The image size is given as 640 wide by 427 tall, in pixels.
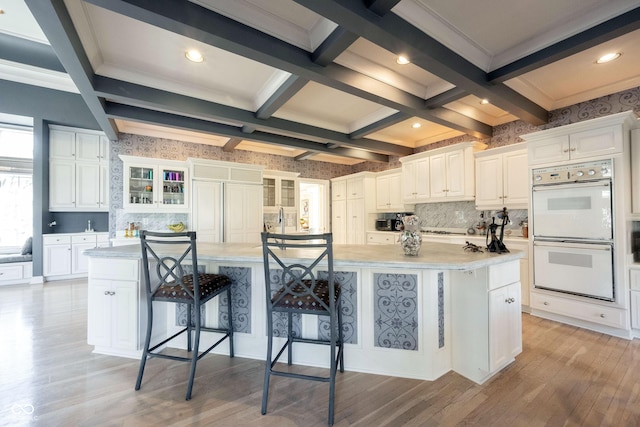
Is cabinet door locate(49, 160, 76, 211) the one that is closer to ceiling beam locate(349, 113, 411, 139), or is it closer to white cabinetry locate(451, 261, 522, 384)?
ceiling beam locate(349, 113, 411, 139)

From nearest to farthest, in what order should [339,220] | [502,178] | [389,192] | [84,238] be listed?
[502,178], [84,238], [389,192], [339,220]

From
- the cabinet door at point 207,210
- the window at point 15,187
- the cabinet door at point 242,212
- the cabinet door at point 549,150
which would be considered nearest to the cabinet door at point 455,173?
the cabinet door at point 549,150

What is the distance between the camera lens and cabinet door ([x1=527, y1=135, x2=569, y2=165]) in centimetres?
306

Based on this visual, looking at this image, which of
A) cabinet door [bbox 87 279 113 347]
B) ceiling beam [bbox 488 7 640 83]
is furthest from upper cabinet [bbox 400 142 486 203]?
cabinet door [bbox 87 279 113 347]

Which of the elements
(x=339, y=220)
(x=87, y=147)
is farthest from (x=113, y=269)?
(x=339, y=220)

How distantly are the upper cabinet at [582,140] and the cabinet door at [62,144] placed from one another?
761 cm

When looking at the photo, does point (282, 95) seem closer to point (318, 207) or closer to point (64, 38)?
point (64, 38)

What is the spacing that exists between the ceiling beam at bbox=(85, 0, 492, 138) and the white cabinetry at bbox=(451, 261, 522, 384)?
2.04m

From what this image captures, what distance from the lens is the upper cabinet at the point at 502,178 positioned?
3730 mm

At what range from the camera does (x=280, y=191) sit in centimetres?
609

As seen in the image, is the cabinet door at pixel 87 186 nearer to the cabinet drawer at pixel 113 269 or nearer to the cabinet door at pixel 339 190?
the cabinet drawer at pixel 113 269

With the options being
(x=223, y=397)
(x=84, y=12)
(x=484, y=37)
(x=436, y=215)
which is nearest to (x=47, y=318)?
(x=223, y=397)

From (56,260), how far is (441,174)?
7.21 metres

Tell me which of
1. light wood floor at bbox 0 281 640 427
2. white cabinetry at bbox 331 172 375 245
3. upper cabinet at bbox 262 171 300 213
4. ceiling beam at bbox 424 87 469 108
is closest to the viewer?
light wood floor at bbox 0 281 640 427
